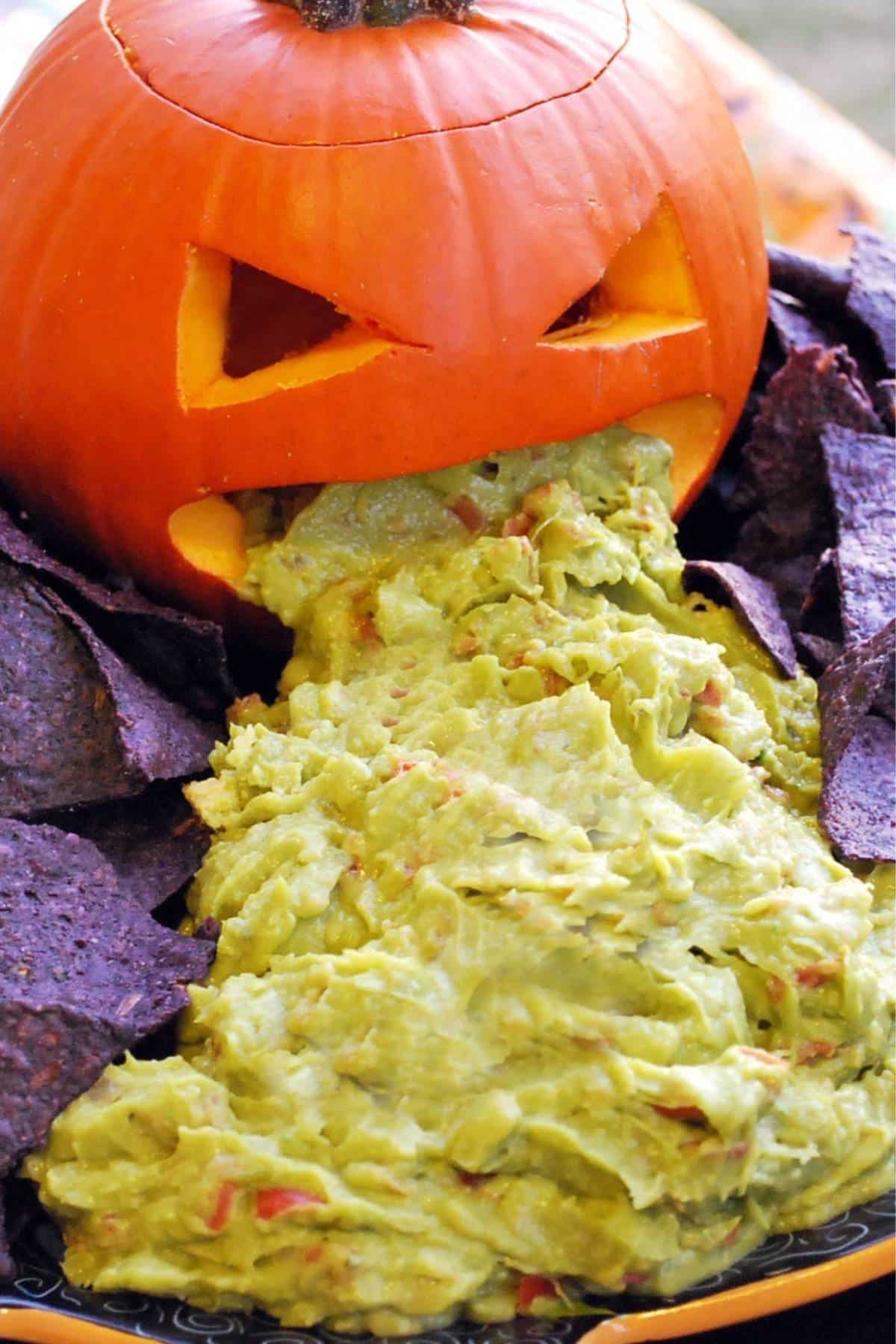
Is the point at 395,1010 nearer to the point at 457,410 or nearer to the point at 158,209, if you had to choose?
the point at 457,410

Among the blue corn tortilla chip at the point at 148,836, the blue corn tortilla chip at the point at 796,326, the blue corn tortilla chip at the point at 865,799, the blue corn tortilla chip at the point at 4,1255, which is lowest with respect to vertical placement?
the blue corn tortilla chip at the point at 4,1255

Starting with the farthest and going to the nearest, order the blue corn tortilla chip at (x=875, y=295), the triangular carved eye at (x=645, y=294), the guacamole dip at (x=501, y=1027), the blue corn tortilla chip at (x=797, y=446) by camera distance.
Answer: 1. the blue corn tortilla chip at (x=875, y=295)
2. the blue corn tortilla chip at (x=797, y=446)
3. the triangular carved eye at (x=645, y=294)
4. the guacamole dip at (x=501, y=1027)

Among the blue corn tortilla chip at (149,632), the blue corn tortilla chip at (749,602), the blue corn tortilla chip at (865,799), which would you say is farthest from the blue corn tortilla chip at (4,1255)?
the blue corn tortilla chip at (749,602)

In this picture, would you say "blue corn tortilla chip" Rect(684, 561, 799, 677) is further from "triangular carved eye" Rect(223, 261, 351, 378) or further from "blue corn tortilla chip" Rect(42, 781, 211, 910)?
"blue corn tortilla chip" Rect(42, 781, 211, 910)

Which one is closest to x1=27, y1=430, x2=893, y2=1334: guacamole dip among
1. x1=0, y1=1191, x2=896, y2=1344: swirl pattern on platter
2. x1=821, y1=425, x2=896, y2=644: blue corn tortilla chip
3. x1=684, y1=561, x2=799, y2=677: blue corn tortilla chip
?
x1=0, y1=1191, x2=896, y2=1344: swirl pattern on platter

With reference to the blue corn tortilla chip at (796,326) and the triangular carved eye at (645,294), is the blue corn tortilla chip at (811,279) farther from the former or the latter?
the triangular carved eye at (645,294)

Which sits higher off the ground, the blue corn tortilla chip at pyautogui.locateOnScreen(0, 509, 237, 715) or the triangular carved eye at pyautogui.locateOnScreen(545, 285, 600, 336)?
the triangular carved eye at pyautogui.locateOnScreen(545, 285, 600, 336)
